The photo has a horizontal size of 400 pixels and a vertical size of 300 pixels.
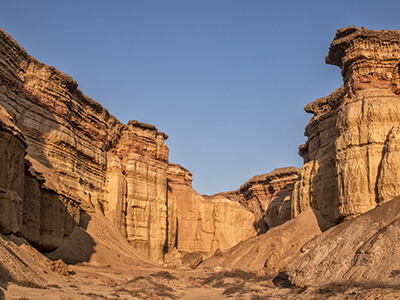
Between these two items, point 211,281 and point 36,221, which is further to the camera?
point 211,281

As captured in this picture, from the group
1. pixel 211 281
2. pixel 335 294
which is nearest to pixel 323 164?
pixel 211 281

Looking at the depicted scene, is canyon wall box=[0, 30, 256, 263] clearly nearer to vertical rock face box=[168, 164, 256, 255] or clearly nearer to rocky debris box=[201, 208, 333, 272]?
vertical rock face box=[168, 164, 256, 255]

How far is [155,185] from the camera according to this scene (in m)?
49.2

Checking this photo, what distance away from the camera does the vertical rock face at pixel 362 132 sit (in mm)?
28689

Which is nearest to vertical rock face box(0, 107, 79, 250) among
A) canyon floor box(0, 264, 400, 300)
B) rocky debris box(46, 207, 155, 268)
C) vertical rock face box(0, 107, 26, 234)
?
vertical rock face box(0, 107, 26, 234)

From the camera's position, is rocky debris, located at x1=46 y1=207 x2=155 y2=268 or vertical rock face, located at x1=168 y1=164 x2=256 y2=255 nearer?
rocky debris, located at x1=46 y1=207 x2=155 y2=268

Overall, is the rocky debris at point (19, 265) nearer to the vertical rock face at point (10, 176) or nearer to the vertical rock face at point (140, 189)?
the vertical rock face at point (10, 176)

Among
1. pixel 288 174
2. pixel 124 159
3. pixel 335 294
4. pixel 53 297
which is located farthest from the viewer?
pixel 288 174

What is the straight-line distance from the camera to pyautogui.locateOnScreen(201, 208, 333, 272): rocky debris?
34.8m

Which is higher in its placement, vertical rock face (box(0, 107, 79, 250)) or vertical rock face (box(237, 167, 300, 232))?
vertical rock face (box(237, 167, 300, 232))

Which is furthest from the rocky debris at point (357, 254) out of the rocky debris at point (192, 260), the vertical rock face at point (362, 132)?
the rocky debris at point (192, 260)

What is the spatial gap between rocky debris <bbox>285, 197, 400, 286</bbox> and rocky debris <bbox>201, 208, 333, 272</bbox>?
13864mm

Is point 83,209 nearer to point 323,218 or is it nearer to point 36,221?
point 36,221

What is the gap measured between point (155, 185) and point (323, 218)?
20.5 meters
